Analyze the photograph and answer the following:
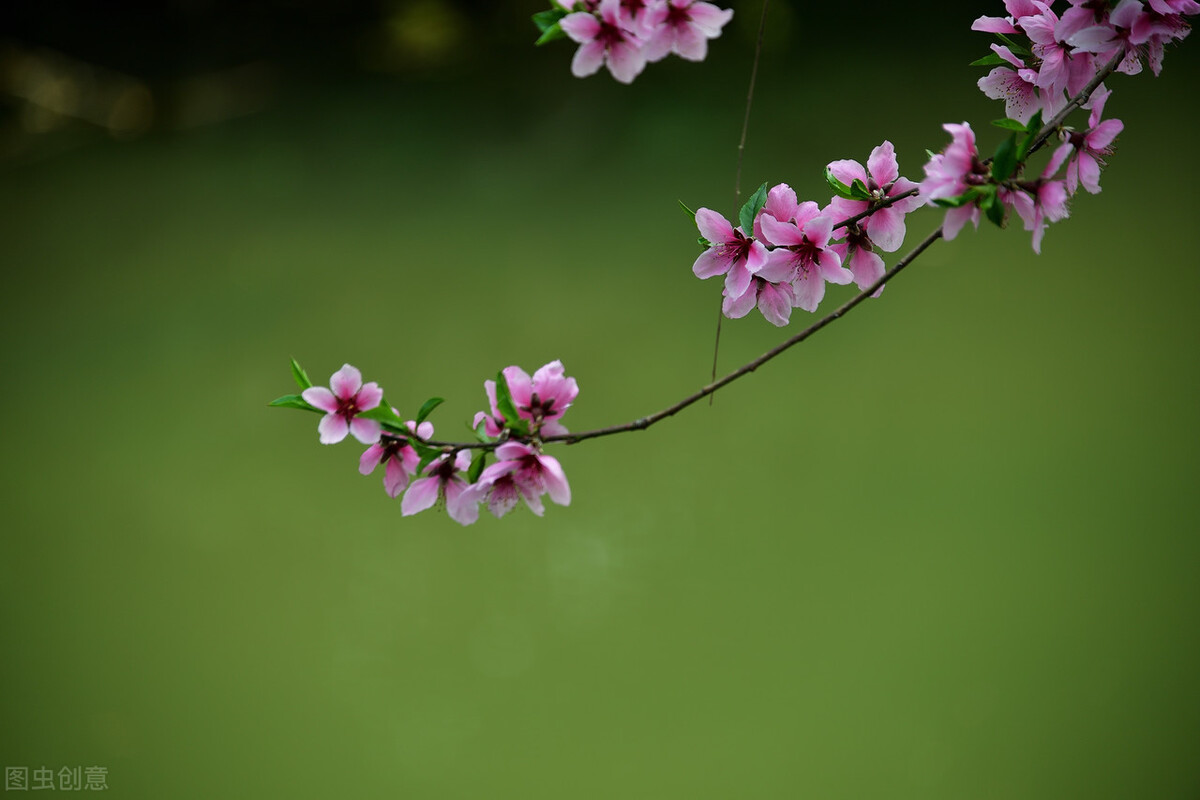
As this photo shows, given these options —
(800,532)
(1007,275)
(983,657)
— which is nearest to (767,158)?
(1007,275)

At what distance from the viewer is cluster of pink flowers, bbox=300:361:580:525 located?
55cm

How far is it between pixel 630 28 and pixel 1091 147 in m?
0.30

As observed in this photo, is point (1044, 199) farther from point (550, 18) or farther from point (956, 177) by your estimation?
point (550, 18)

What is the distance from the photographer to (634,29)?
57 cm

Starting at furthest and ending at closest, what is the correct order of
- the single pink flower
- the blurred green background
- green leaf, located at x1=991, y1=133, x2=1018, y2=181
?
the blurred green background < the single pink flower < green leaf, located at x1=991, y1=133, x2=1018, y2=181

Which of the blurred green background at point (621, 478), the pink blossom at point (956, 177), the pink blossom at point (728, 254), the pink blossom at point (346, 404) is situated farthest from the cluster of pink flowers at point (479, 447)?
the blurred green background at point (621, 478)

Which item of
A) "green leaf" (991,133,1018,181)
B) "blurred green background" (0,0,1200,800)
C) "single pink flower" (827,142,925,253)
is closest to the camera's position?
"green leaf" (991,133,1018,181)

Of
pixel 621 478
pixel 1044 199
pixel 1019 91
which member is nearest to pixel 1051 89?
pixel 1019 91

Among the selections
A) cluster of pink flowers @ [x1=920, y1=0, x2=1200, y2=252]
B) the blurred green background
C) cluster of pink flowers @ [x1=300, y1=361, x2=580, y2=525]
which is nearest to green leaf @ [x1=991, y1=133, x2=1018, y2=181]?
cluster of pink flowers @ [x1=920, y1=0, x2=1200, y2=252]

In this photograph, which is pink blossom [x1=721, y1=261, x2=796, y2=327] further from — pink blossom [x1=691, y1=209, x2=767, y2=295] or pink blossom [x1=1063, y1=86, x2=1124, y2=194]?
pink blossom [x1=1063, y1=86, x2=1124, y2=194]

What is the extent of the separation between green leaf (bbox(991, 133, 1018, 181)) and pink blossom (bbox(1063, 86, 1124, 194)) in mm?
99

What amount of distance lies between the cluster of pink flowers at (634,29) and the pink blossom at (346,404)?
237 millimetres

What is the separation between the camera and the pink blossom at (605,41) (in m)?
0.56

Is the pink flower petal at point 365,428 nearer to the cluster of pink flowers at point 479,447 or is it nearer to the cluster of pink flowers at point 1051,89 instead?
the cluster of pink flowers at point 479,447
